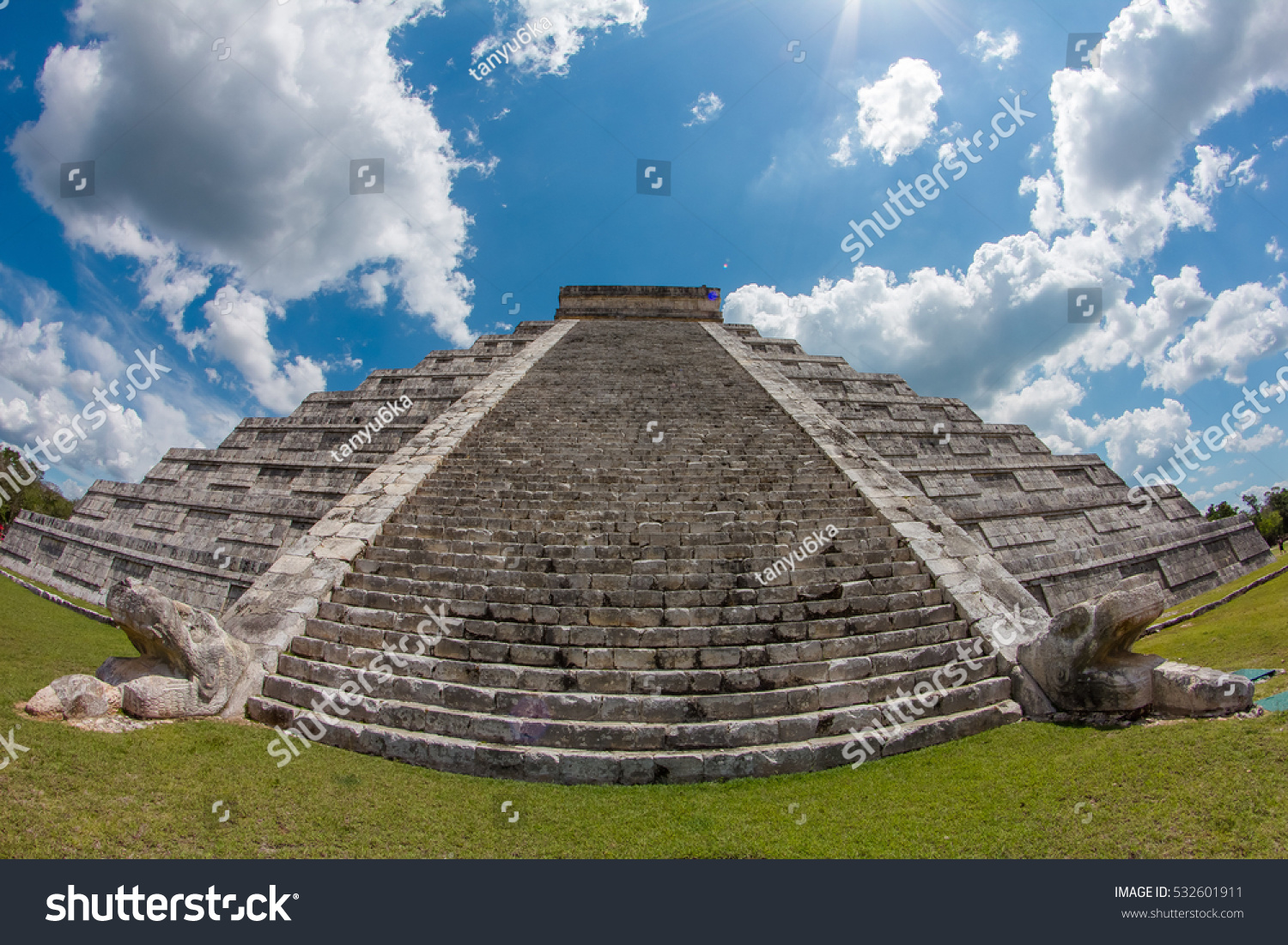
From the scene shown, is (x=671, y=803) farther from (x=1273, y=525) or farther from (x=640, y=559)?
(x=1273, y=525)

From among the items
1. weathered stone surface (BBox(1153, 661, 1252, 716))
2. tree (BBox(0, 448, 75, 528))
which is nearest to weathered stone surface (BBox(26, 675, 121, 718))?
weathered stone surface (BBox(1153, 661, 1252, 716))

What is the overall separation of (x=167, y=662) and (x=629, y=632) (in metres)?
4.76

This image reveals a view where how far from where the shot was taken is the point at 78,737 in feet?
15.6

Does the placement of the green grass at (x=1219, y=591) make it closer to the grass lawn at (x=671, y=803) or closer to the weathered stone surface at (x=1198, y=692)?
the weathered stone surface at (x=1198, y=692)

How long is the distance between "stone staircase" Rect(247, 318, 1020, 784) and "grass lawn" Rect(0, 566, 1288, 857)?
1.15 ft

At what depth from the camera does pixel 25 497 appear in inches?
849

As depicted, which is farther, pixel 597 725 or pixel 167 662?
pixel 167 662

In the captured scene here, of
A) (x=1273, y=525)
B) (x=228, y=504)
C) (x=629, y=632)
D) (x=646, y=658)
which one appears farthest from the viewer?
(x=1273, y=525)

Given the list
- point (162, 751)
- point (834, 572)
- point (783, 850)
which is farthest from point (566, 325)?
point (783, 850)

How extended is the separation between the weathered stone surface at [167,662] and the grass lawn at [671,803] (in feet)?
0.91

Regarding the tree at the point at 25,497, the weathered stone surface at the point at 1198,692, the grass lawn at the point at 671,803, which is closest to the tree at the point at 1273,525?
the weathered stone surface at the point at 1198,692

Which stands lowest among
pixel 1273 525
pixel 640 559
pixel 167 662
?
pixel 167 662

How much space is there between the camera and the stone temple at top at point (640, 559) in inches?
211

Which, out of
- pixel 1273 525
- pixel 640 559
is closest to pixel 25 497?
pixel 640 559
